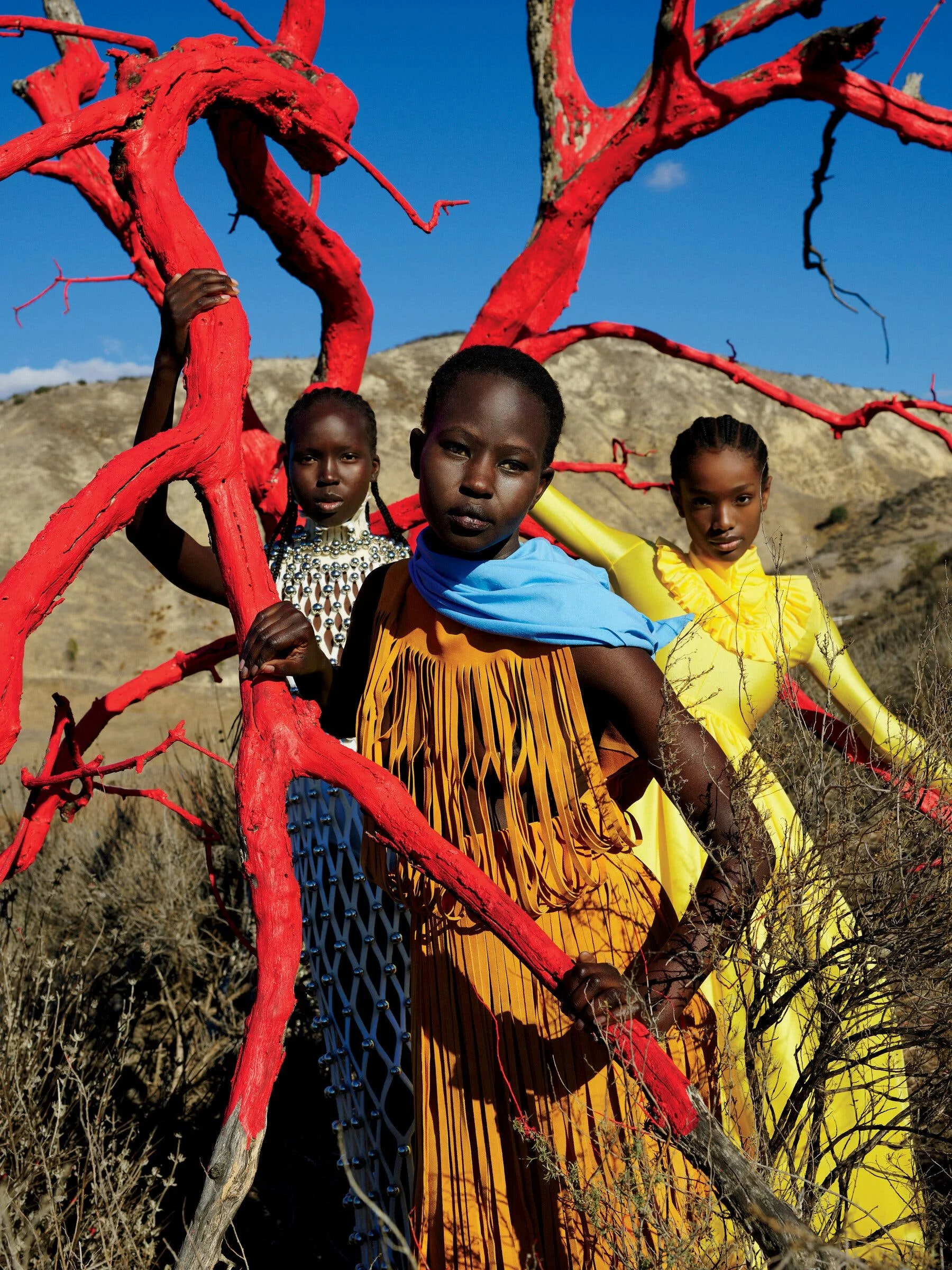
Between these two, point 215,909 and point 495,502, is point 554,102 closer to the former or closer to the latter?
point 495,502

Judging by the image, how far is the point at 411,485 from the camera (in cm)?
2930

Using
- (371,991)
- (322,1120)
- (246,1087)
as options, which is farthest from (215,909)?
(246,1087)

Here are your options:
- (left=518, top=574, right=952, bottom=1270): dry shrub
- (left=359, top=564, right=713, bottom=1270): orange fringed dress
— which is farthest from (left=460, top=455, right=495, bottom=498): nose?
(left=518, top=574, right=952, bottom=1270): dry shrub

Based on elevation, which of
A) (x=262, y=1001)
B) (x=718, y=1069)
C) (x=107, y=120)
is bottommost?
(x=718, y=1069)

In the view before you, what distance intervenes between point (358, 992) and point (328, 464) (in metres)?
1.32

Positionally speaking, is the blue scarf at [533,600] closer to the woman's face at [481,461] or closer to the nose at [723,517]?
the woman's face at [481,461]

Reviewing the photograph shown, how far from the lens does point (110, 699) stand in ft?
9.43

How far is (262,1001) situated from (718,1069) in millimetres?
782

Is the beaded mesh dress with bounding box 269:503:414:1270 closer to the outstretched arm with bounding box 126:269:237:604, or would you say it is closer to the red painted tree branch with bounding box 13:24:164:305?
the outstretched arm with bounding box 126:269:237:604

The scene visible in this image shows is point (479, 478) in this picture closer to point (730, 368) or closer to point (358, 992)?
point (358, 992)

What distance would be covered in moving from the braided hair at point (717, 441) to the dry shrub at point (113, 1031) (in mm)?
2133

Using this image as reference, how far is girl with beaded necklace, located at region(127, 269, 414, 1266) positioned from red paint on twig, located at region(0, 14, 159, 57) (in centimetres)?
125

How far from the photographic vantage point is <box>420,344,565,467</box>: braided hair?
64.6 inches

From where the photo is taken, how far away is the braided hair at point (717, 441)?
2789 millimetres
